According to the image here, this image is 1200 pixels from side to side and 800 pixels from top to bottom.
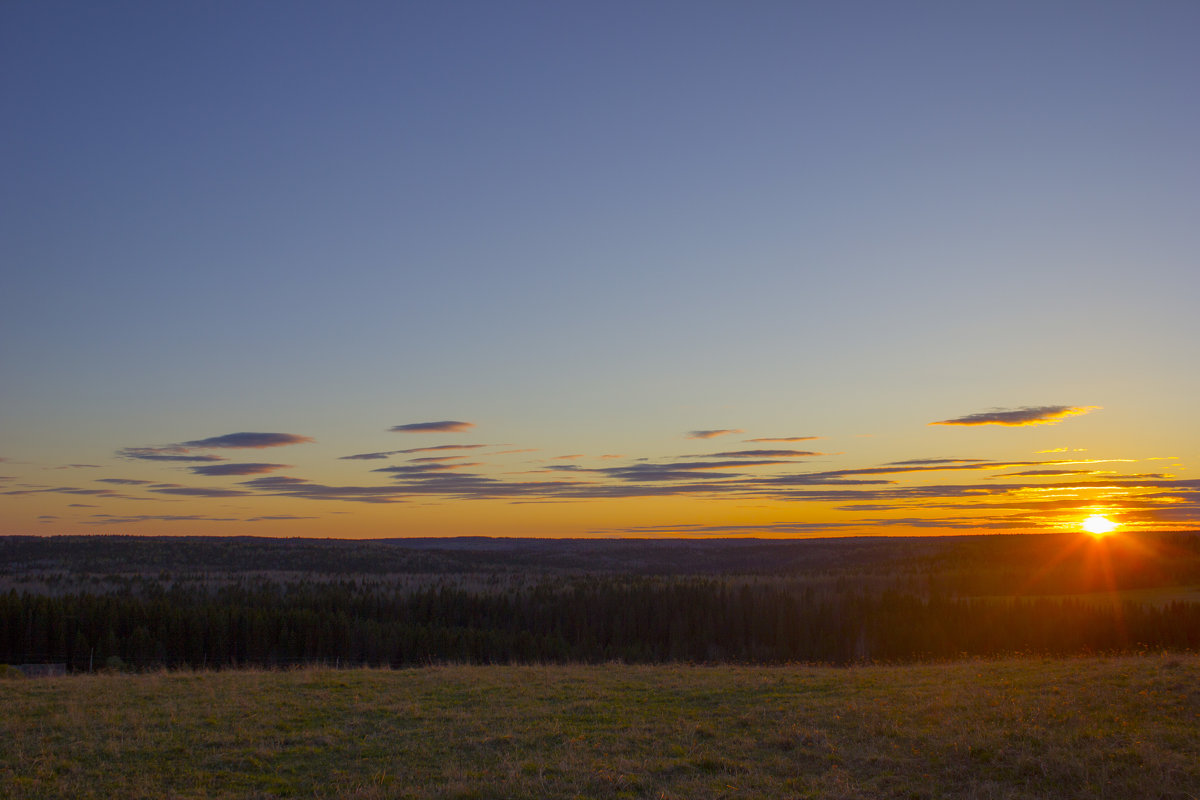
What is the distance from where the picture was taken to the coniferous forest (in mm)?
54844

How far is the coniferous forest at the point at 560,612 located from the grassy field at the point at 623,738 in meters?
17.1

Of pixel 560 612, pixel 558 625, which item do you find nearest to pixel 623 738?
pixel 558 625

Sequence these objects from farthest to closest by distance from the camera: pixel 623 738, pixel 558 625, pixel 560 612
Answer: pixel 560 612
pixel 558 625
pixel 623 738

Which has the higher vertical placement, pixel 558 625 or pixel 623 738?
pixel 623 738

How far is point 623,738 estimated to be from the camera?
14992 millimetres

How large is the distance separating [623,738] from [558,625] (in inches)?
2518

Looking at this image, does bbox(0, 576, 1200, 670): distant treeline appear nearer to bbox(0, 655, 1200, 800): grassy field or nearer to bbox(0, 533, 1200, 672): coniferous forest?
bbox(0, 533, 1200, 672): coniferous forest

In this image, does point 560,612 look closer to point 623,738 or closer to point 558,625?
point 558,625

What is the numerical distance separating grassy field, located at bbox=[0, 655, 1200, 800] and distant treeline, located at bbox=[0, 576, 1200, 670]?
36508 millimetres

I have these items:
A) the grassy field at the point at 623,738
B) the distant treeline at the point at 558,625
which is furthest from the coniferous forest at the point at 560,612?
the grassy field at the point at 623,738

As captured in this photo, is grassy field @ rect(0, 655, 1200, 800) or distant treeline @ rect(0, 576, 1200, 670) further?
distant treeline @ rect(0, 576, 1200, 670)

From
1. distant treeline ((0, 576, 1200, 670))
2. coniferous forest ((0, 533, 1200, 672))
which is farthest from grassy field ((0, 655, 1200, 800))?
distant treeline ((0, 576, 1200, 670))

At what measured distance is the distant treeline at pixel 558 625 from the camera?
53750 millimetres

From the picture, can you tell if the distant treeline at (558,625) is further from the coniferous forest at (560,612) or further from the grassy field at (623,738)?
the grassy field at (623,738)
